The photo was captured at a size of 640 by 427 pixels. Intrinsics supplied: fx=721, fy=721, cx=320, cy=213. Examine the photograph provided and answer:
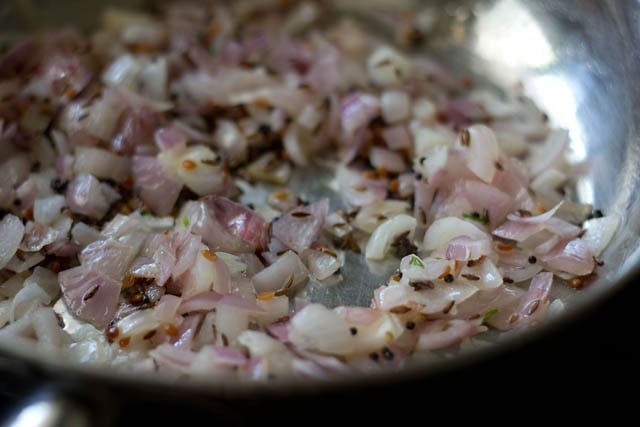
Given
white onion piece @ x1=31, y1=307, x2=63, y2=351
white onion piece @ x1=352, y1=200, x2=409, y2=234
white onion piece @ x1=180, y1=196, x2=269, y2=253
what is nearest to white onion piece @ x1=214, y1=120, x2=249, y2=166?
white onion piece @ x1=180, y1=196, x2=269, y2=253

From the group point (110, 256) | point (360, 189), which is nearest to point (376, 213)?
point (360, 189)

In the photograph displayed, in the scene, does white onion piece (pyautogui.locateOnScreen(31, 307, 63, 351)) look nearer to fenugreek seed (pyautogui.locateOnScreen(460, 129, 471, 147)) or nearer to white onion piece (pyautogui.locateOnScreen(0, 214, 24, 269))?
white onion piece (pyautogui.locateOnScreen(0, 214, 24, 269))

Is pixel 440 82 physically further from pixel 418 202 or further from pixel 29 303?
pixel 29 303

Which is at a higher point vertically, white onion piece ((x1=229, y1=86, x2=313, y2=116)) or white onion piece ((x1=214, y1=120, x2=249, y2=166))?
white onion piece ((x1=229, y1=86, x2=313, y2=116))

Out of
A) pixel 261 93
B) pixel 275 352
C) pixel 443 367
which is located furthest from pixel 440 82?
pixel 443 367

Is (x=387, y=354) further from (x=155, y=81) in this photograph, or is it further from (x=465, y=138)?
(x=155, y=81)

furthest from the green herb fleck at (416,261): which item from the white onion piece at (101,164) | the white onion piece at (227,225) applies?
the white onion piece at (101,164)
